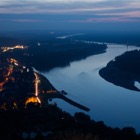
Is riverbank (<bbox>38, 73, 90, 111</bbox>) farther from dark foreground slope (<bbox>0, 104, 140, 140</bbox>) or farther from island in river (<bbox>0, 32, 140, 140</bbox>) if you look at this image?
dark foreground slope (<bbox>0, 104, 140, 140</bbox>)

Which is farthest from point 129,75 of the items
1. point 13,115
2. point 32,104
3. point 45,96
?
point 13,115

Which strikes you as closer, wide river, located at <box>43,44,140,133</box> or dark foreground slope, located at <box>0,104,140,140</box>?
dark foreground slope, located at <box>0,104,140,140</box>

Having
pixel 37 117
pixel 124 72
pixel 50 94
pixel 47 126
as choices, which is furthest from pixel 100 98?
pixel 124 72

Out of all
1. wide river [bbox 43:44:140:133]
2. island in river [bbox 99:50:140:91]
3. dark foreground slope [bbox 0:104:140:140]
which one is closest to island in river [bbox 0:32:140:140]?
dark foreground slope [bbox 0:104:140:140]

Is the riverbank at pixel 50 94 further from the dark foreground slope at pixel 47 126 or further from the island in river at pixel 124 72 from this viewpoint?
the island in river at pixel 124 72

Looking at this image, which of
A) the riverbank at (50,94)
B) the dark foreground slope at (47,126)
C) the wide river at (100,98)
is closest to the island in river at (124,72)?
the wide river at (100,98)

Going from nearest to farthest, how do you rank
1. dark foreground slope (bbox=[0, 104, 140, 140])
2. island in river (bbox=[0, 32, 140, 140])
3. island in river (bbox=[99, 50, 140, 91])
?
island in river (bbox=[0, 32, 140, 140])
dark foreground slope (bbox=[0, 104, 140, 140])
island in river (bbox=[99, 50, 140, 91])

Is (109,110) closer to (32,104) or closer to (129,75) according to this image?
(32,104)

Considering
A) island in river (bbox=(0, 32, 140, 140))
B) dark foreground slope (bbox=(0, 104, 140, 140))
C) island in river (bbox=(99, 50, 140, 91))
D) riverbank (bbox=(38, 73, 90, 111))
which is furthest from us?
island in river (bbox=(99, 50, 140, 91))
